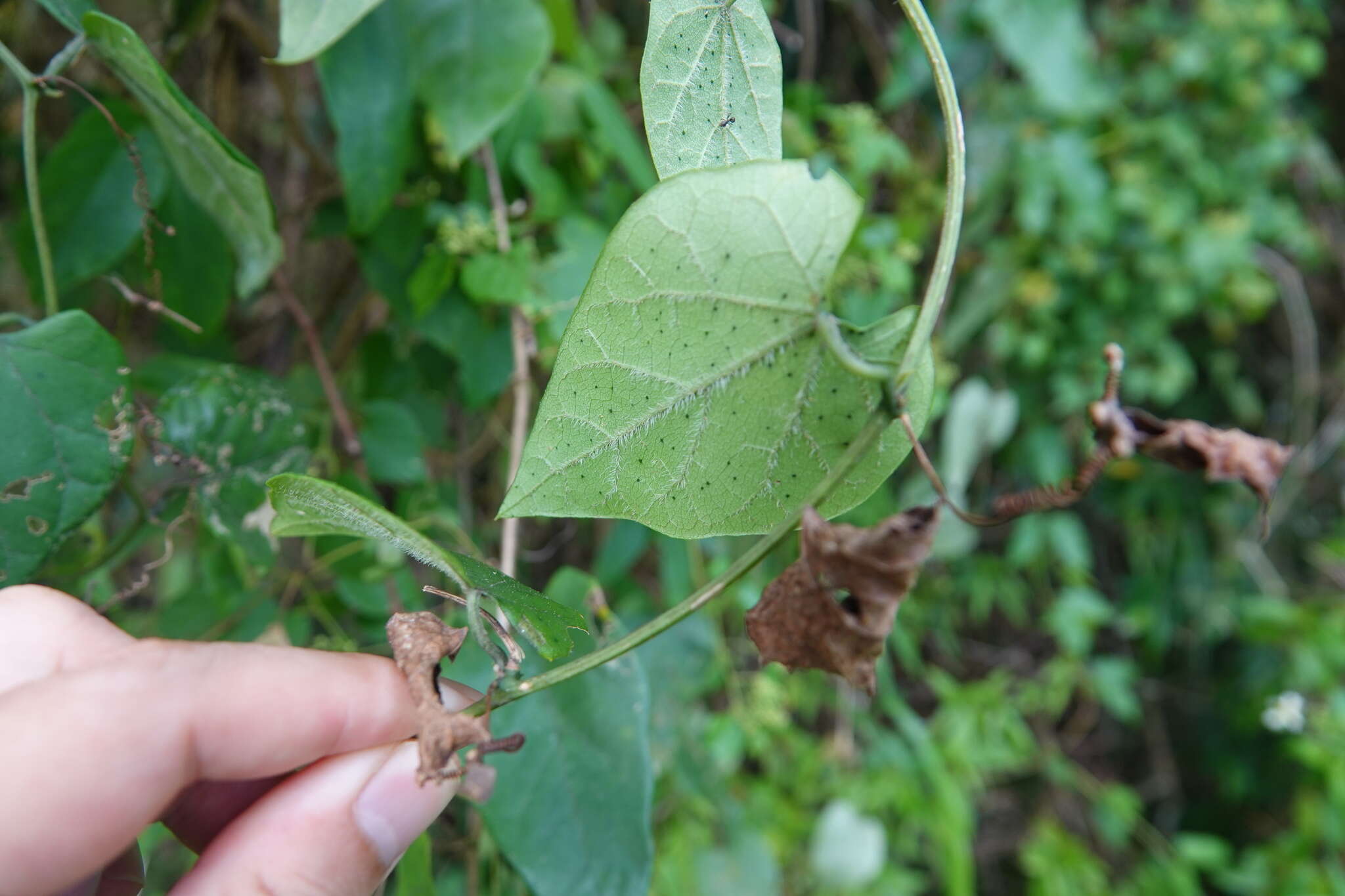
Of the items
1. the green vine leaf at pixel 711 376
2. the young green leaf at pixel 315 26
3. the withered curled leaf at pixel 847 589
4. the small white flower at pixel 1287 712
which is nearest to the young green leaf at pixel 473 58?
the young green leaf at pixel 315 26

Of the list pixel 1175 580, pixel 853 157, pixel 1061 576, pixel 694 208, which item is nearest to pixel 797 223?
pixel 694 208

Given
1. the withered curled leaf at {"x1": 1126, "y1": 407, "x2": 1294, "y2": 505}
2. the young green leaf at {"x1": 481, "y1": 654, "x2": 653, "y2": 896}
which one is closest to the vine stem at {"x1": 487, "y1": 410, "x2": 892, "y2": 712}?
the withered curled leaf at {"x1": 1126, "y1": 407, "x2": 1294, "y2": 505}

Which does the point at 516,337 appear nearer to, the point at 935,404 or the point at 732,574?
the point at 732,574

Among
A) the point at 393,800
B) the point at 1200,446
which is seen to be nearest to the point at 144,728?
the point at 393,800

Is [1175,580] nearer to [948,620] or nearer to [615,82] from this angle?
[948,620]

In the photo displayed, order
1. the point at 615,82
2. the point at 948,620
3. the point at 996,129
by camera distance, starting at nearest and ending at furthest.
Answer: the point at 615,82
the point at 996,129
the point at 948,620

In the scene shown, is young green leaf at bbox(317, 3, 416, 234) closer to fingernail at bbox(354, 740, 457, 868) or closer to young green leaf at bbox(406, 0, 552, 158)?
young green leaf at bbox(406, 0, 552, 158)
